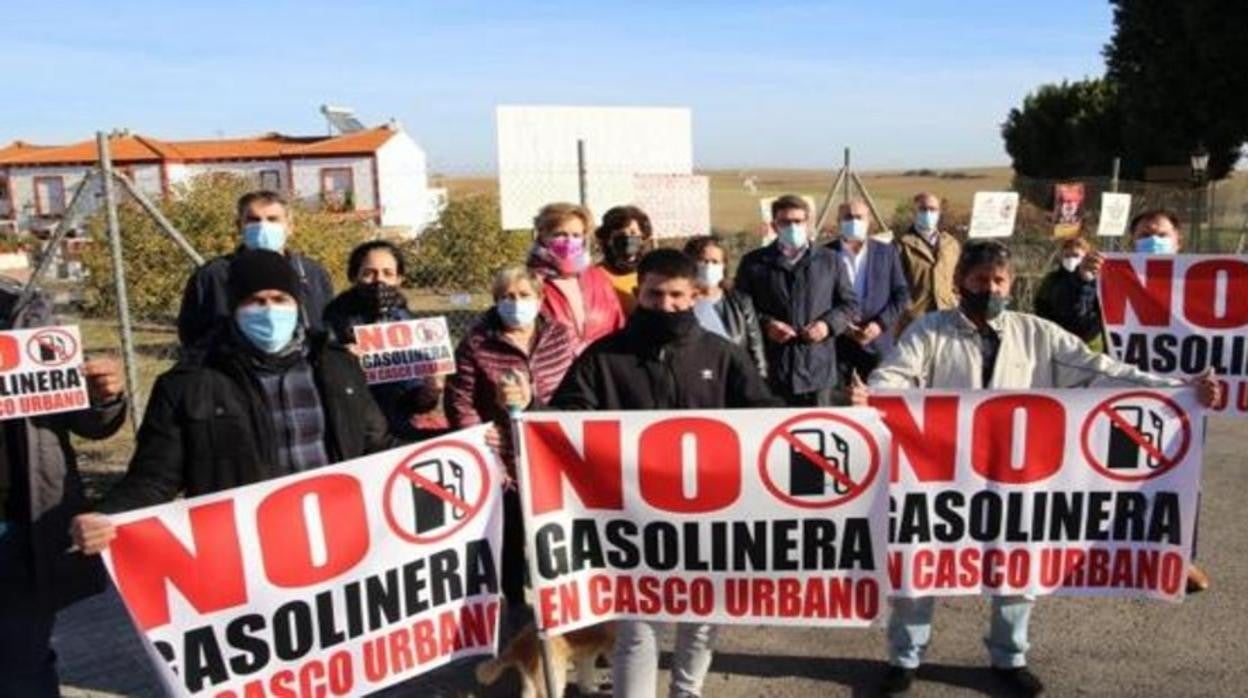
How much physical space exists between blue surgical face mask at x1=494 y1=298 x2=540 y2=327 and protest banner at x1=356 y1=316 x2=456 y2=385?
0.95 metres

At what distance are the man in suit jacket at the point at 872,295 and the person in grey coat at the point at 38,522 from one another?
4609 mm

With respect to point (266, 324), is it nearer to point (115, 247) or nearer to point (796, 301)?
point (796, 301)

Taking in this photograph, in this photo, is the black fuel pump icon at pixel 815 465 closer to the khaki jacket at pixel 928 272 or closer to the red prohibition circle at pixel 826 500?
the red prohibition circle at pixel 826 500

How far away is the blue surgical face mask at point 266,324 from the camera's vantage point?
131 inches

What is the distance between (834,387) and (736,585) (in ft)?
9.43

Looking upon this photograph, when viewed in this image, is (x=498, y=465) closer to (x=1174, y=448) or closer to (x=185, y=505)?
(x=185, y=505)

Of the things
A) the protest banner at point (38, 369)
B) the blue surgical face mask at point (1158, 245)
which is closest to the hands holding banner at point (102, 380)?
the protest banner at point (38, 369)

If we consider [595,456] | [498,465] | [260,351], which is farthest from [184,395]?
[595,456]

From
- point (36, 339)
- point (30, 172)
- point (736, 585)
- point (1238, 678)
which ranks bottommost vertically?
point (1238, 678)

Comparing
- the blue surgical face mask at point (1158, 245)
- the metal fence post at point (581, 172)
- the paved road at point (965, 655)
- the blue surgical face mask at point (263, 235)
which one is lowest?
the paved road at point (965, 655)

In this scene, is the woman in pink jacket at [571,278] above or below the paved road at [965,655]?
above

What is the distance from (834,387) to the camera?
6.32 metres

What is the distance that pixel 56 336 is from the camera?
516 cm

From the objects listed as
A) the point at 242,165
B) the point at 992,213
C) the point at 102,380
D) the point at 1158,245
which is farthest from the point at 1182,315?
the point at 242,165
